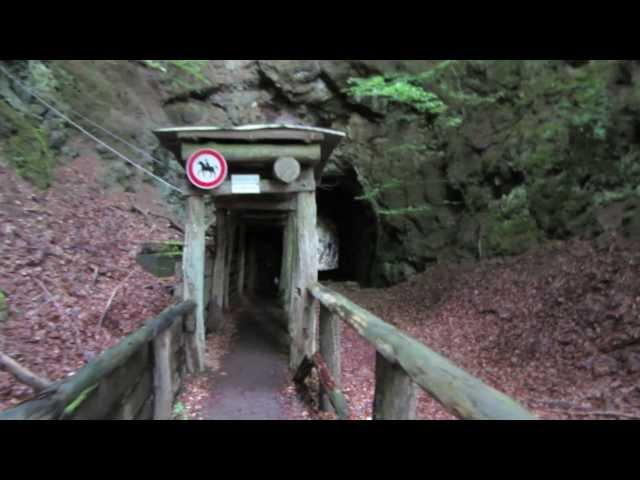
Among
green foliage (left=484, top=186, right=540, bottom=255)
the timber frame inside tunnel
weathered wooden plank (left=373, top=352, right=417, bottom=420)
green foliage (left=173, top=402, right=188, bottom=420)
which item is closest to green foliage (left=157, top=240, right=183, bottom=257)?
the timber frame inside tunnel

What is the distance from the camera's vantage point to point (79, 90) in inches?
452

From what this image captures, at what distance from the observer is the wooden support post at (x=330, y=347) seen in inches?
156

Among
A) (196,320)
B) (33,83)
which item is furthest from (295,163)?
(33,83)

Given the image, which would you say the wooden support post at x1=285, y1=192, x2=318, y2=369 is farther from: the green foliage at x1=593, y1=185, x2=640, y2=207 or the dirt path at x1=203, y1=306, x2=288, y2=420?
the green foliage at x1=593, y1=185, x2=640, y2=207

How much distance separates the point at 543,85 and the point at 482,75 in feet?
8.76

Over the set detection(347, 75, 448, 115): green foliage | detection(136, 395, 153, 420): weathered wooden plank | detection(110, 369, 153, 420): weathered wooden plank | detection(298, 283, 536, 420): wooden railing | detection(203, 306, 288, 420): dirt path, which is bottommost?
detection(203, 306, 288, 420): dirt path

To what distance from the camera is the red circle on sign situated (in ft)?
17.5

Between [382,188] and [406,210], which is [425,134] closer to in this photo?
[382,188]

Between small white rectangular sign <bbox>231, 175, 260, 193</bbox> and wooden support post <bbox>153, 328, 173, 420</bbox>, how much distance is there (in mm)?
2392

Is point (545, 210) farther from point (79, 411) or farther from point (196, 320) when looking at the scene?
point (79, 411)

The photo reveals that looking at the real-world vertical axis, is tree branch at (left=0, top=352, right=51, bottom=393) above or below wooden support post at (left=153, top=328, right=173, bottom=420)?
above

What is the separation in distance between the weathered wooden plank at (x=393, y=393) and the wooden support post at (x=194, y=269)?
399cm

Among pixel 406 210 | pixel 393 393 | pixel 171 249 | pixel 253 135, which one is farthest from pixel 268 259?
pixel 393 393

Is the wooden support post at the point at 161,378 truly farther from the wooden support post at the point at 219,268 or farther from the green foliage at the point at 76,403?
the wooden support post at the point at 219,268
